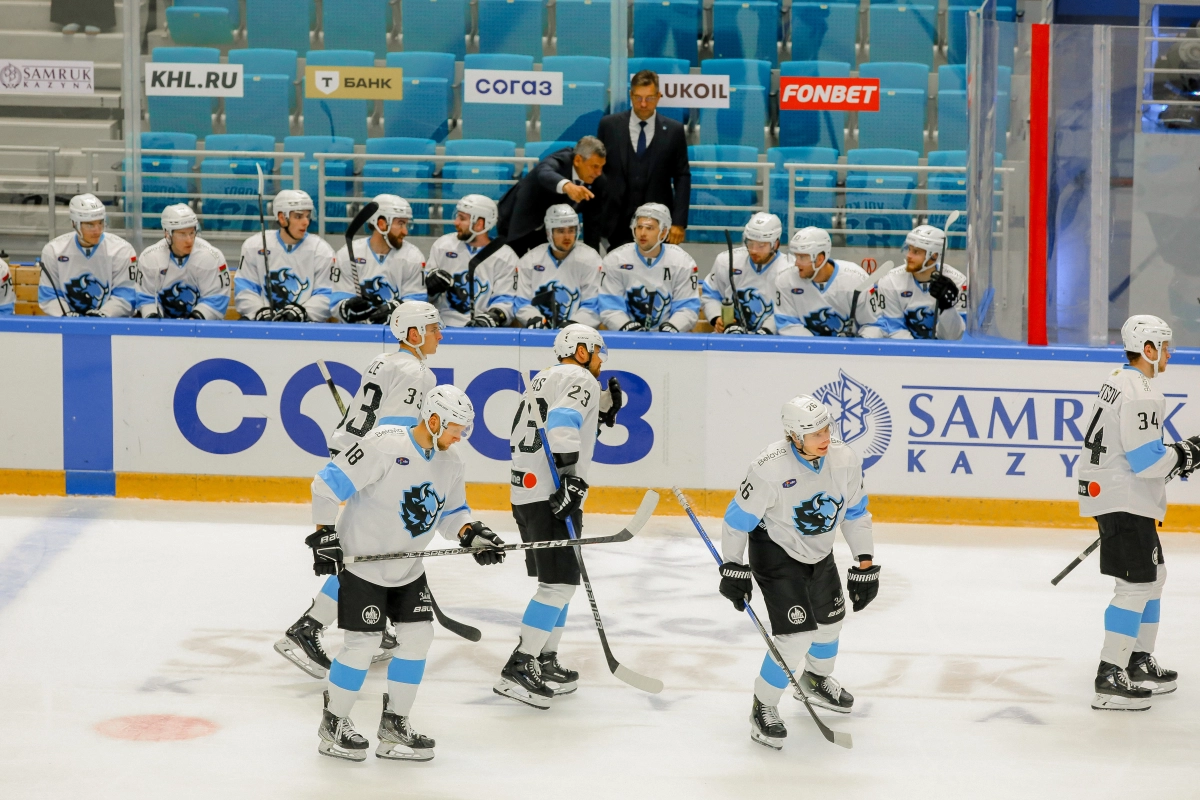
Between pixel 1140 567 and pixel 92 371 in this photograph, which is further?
pixel 92 371

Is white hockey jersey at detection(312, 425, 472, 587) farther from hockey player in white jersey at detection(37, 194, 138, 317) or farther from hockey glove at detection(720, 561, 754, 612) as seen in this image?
hockey player in white jersey at detection(37, 194, 138, 317)

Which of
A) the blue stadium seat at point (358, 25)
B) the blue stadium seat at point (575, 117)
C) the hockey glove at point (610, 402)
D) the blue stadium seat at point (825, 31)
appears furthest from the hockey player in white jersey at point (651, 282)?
the hockey glove at point (610, 402)

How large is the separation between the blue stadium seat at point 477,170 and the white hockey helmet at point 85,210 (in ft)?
7.47

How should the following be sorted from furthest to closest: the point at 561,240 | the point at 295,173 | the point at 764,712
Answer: the point at 295,173 → the point at 561,240 → the point at 764,712

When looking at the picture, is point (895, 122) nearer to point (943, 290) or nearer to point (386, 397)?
point (943, 290)

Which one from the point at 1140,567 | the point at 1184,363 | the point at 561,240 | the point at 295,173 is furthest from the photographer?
the point at 295,173

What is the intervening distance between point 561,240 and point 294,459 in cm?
221

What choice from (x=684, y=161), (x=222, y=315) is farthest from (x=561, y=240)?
(x=222, y=315)

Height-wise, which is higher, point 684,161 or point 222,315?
point 684,161

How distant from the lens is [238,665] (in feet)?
19.2

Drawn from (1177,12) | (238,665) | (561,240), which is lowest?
(238,665)

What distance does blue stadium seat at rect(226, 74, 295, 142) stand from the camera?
9.80 metres

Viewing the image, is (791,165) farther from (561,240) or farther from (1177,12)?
(1177,12)

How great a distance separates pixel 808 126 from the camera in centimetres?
952
